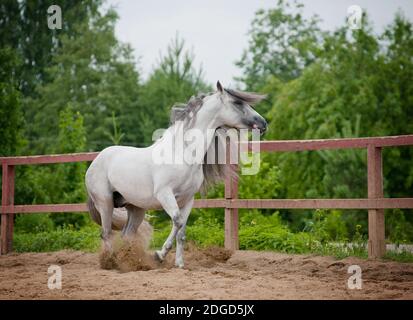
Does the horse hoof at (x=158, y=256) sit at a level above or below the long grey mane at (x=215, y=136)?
below

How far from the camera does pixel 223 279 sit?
5.42 meters

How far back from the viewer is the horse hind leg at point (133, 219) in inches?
280

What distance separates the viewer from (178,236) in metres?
6.37

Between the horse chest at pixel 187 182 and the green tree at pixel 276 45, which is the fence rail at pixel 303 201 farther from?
the green tree at pixel 276 45

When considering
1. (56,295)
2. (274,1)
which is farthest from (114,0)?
(56,295)

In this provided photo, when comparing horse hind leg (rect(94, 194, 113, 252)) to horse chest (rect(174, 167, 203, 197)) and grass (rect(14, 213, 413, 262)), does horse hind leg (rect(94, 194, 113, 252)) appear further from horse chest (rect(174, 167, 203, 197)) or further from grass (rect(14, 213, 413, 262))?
grass (rect(14, 213, 413, 262))

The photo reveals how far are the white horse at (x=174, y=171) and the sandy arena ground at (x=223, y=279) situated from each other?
1.84 feet

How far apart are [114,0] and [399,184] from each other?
24.6 m

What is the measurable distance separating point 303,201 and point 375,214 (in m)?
0.91

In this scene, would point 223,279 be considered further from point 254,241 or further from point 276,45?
point 276,45

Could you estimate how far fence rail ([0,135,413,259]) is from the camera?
21.7 feet

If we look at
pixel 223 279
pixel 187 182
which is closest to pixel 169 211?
pixel 187 182

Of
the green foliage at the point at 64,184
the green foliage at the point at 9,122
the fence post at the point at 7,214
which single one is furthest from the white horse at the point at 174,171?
the green foliage at the point at 9,122
